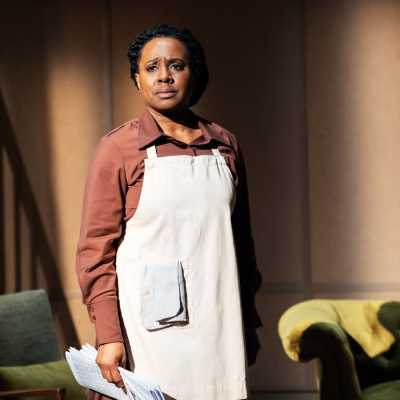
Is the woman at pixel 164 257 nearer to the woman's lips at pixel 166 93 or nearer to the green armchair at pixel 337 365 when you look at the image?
the woman's lips at pixel 166 93

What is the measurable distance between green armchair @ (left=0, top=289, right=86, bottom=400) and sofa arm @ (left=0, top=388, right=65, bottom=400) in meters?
0.29

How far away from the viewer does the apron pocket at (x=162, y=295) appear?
2312 mm

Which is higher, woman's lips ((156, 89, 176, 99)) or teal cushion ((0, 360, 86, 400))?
woman's lips ((156, 89, 176, 99))

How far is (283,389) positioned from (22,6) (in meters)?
2.36

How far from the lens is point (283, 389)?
18.0 ft

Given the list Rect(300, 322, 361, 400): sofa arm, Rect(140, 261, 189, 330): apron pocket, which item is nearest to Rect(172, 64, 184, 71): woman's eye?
Rect(140, 261, 189, 330): apron pocket

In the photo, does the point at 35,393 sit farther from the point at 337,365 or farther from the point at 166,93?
the point at 166,93

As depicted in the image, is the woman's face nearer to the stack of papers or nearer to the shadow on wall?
the stack of papers

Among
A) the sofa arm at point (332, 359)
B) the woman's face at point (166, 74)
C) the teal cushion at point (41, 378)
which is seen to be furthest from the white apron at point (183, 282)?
the sofa arm at point (332, 359)

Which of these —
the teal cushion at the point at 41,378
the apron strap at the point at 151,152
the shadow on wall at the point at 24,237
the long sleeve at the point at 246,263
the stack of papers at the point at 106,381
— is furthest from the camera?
Answer: the shadow on wall at the point at 24,237

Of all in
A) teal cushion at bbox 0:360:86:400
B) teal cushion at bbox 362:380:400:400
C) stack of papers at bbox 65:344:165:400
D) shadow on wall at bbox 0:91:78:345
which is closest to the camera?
stack of papers at bbox 65:344:165:400

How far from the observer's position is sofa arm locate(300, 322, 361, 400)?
421 centimetres

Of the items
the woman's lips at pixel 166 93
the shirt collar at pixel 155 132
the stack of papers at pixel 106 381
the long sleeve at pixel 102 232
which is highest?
the woman's lips at pixel 166 93

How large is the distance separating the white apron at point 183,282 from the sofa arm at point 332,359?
1906 millimetres
